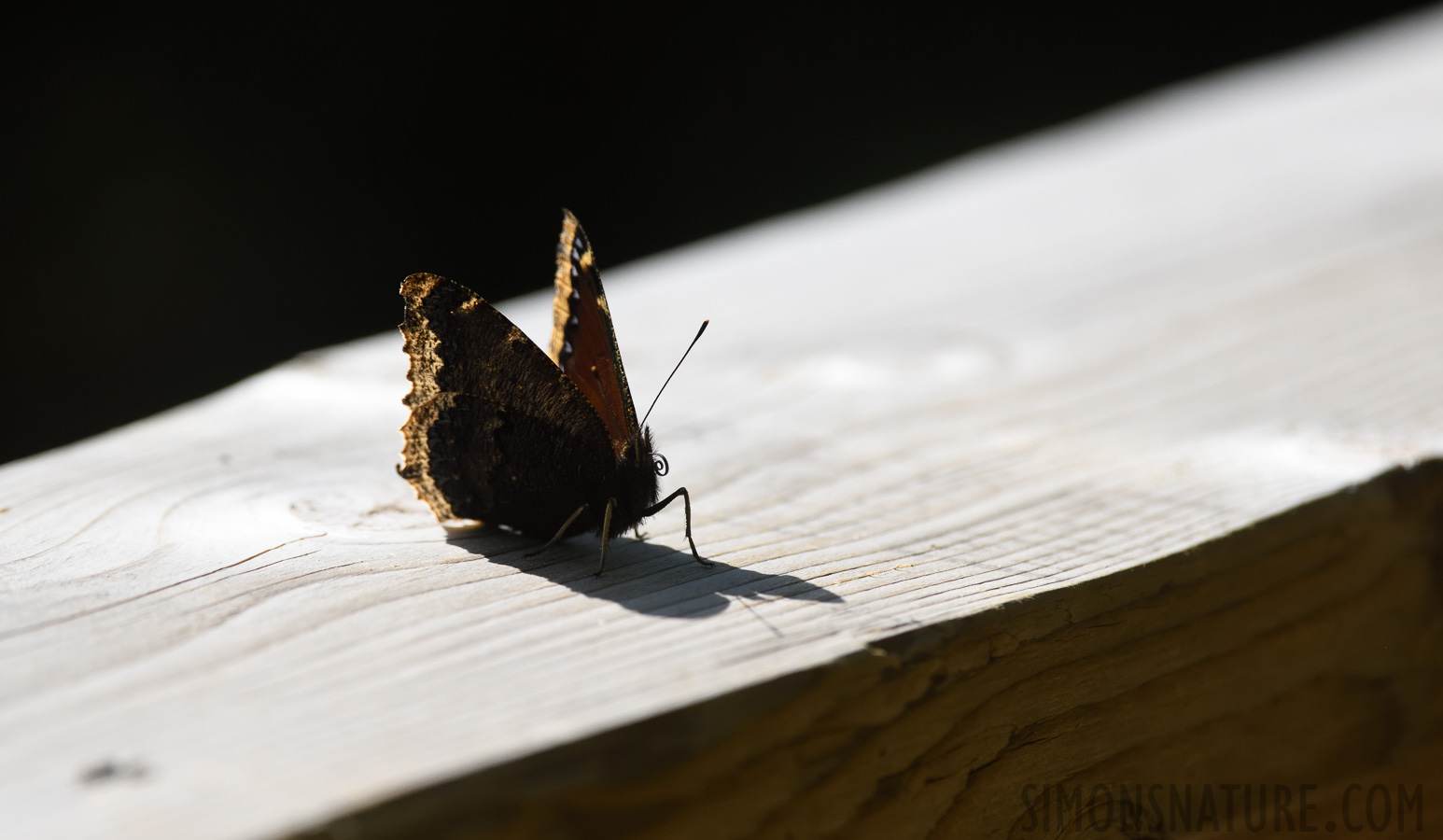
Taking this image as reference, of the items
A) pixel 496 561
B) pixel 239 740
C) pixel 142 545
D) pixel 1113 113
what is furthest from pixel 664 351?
pixel 1113 113

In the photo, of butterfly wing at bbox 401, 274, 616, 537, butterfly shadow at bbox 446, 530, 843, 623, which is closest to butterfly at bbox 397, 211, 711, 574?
butterfly wing at bbox 401, 274, 616, 537

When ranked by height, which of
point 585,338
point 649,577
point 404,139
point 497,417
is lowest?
point 649,577

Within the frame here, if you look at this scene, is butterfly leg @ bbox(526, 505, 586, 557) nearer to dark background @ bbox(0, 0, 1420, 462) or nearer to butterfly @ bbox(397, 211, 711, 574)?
butterfly @ bbox(397, 211, 711, 574)

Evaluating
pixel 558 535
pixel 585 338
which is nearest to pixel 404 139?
pixel 585 338

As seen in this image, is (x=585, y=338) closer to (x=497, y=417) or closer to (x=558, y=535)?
(x=497, y=417)

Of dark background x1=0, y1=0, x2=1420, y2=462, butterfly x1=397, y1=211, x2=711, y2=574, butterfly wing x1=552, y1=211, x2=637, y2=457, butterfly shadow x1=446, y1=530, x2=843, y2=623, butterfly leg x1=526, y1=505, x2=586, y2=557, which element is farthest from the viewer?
dark background x1=0, y1=0, x2=1420, y2=462

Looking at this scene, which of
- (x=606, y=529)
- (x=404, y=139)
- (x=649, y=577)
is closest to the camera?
(x=649, y=577)
